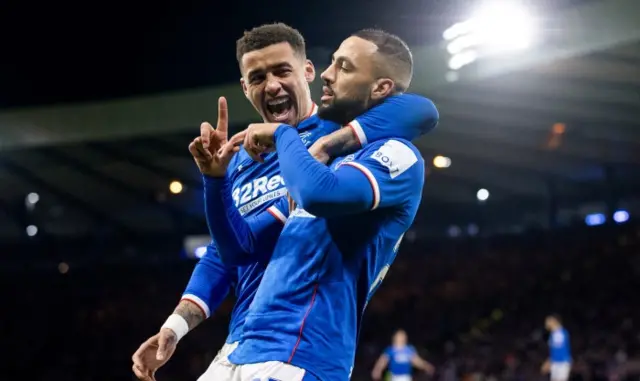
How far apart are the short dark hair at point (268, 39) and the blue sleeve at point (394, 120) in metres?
0.42

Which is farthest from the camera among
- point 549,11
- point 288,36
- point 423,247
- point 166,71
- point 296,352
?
point 423,247

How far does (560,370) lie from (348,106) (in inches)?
427

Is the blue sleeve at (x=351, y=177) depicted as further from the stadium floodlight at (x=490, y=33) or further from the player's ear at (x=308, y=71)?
the stadium floodlight at (x=490, y=33)

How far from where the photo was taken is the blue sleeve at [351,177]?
2.05 metres

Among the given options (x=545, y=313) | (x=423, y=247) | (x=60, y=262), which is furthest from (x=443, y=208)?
(x=60, y=262)

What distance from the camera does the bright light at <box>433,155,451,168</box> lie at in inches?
721

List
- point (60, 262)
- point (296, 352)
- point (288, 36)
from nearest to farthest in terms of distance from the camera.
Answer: point (296, 352) → point (288, 36) → point (60, 262)

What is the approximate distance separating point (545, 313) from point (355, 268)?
14.6m

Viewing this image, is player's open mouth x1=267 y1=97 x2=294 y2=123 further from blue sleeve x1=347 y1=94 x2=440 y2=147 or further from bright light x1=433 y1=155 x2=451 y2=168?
bright light x1=433 y1=155 x2=451 y2=168

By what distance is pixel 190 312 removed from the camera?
2729 mm

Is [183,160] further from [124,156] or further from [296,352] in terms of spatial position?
[296,352]

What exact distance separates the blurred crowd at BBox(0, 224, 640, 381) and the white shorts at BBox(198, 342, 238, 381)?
11.6 metres

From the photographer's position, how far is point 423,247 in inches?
804

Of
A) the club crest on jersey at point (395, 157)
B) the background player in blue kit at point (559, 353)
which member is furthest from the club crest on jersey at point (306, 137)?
the background player in blue kit at point (559, 353)
